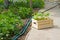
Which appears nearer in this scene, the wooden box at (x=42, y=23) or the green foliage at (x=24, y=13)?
the wooden box at (x=42, y=23)

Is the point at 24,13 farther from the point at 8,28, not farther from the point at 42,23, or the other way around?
the point at 8,28

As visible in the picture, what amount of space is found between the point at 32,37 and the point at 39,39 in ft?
0.88

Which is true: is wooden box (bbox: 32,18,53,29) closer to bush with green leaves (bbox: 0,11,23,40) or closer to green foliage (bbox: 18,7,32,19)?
bush with green leaves (bbox: 0,11,23,40)

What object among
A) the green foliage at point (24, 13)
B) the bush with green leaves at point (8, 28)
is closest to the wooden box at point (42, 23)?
the bush with green leaves at point (8, 28)

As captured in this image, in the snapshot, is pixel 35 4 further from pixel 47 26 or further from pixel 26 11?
pixel 47 26

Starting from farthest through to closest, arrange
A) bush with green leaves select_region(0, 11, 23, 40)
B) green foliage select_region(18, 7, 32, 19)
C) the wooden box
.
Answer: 1. green foliage select_region(18, 7, 32, 19)
2. the wooden box
3. bush with green leaves select_region(0, 11, 23, 40)

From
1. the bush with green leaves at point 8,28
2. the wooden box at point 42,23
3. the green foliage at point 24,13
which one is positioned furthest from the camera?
the green foliage at point 24,13

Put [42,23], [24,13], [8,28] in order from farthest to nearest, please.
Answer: [24,13] < [42,23] < [8,28]

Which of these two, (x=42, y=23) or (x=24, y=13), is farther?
(x=24, y=13)

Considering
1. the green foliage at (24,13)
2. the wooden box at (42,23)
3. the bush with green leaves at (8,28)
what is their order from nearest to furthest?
1. the bush with green leaves at (8,28)
2. the wooden box at (42,23)
3. the green foliage at (24,13)

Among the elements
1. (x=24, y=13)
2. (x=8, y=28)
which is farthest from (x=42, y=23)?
(x=24, y=13)

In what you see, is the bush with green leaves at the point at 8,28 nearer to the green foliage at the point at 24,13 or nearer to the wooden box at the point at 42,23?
the wooden box at the point at 42,23

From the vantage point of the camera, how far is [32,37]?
5270mm

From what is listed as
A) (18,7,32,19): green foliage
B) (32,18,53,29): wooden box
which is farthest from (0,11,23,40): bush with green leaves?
(18,7,32,19): green foliage
